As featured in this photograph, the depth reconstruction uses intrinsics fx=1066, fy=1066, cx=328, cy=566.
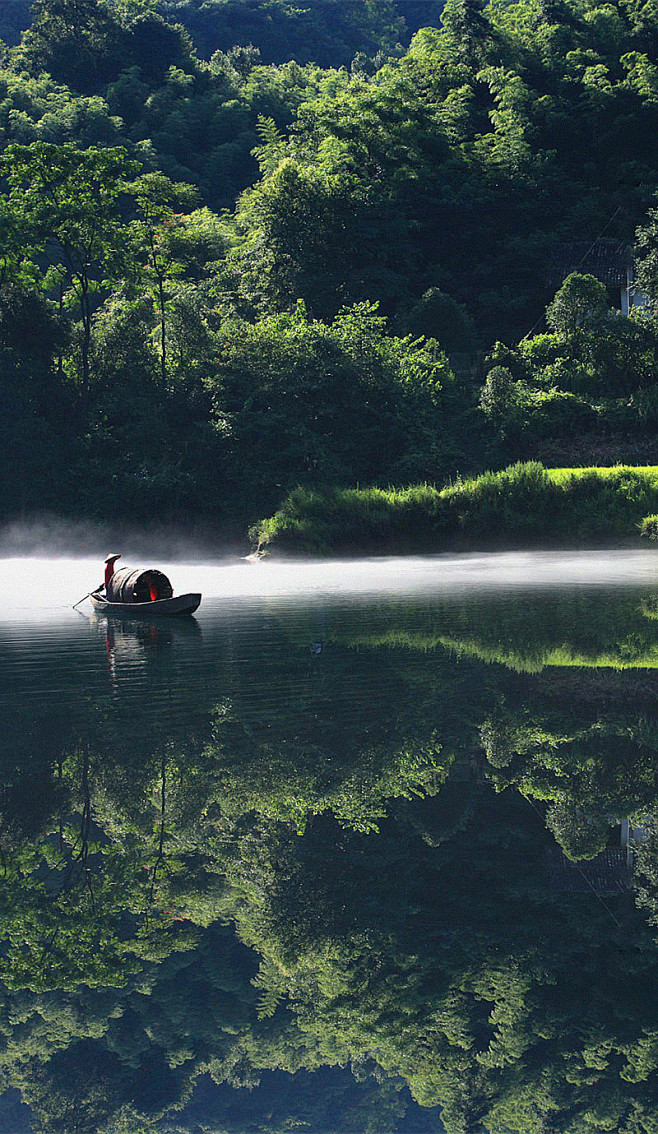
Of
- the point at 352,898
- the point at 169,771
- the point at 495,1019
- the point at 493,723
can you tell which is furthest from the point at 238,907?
the point at 493,723

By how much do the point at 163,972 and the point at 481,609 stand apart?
17.2m

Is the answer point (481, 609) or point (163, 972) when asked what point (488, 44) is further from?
point (163, 972)

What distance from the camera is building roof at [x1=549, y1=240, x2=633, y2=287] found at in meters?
57.3

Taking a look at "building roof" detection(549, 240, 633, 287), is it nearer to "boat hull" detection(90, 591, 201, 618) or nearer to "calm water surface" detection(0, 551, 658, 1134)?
"boat hull" detection(90, 591, 201, 618)

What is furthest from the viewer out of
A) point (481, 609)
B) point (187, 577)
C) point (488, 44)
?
point (488, 44)

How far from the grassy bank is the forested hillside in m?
3.96

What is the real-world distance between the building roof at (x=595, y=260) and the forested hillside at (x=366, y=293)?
14 cm

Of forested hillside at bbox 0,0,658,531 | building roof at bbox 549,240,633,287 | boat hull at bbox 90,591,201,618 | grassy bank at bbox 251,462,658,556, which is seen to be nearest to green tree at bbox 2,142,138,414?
forested hillside at bbox 0,0,658,531

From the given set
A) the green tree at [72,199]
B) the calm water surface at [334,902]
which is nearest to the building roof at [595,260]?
the green tree at [72,199]

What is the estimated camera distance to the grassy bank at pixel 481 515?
41.3 m

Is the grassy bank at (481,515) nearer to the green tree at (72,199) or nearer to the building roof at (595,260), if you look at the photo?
the green tree at (72,199)

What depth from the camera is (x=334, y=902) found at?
23.9 feet

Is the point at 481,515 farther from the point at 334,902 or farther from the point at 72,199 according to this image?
the point at 334,902

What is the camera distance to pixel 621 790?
371 inches
